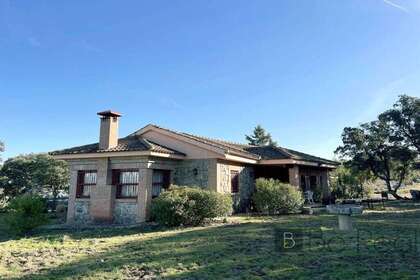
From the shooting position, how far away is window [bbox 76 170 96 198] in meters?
17.4

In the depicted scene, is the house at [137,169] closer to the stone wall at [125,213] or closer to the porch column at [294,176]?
the stone wall at [125,213]

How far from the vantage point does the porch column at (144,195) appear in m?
15.9

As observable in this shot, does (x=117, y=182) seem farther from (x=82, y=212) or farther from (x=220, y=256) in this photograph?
(x=220, y=256)

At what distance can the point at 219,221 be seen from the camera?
600 inches

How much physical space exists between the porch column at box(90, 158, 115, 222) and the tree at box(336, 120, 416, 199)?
1893 centimetres

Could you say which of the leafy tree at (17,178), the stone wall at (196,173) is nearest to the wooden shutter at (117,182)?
the stone wall at (196,173)

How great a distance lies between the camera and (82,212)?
17312mm


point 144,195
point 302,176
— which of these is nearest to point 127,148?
point 144,195

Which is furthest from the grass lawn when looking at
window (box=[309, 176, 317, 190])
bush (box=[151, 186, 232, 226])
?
window (box=[309, 176, 317, 190])

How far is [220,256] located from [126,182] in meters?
9.32

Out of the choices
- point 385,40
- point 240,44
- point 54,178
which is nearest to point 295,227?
point 385,40

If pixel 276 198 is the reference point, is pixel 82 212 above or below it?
below

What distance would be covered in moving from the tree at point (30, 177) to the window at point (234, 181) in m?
18.6

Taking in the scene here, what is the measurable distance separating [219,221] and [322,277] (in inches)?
358
